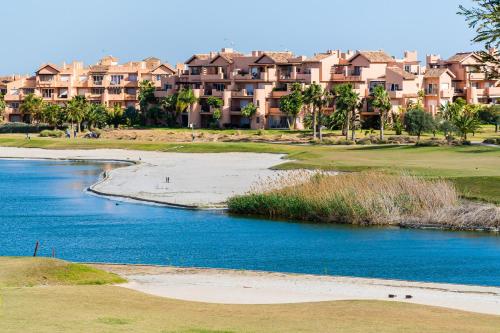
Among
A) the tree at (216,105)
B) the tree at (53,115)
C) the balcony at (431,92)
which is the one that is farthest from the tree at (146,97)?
the balcony at (431,92)

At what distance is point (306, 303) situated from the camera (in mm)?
32031

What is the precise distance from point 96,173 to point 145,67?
7950cm

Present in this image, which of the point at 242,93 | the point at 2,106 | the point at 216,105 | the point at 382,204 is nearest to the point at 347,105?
the point at 242,93

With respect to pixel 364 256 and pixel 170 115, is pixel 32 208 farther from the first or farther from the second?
pixel 170 115

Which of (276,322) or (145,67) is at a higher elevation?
(145,67)

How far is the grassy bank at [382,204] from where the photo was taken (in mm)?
59531

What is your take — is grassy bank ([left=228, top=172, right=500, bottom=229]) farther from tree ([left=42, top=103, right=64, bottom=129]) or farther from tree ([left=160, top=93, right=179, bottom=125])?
tree ([left=42, top=103, right=64, bottom=129])

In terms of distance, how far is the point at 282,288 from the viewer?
121 feet

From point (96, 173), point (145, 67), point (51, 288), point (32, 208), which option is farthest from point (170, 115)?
point (51, 288)

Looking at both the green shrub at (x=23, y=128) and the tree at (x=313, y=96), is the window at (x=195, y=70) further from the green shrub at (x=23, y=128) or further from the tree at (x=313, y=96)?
the tree at (x=313, y=96)

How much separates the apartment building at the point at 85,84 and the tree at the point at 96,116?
47.0 feet

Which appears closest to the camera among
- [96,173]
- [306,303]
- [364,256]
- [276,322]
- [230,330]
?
[230,330]

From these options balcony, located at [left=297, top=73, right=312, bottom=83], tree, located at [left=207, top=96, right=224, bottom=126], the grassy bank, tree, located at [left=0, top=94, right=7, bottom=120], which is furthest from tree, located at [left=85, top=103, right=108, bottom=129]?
the grassy bank

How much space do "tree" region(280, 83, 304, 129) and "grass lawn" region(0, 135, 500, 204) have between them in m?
15.5
